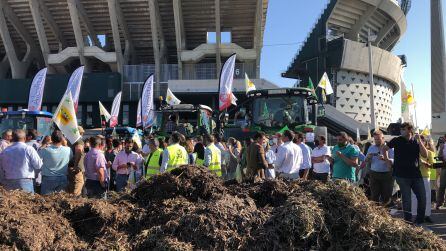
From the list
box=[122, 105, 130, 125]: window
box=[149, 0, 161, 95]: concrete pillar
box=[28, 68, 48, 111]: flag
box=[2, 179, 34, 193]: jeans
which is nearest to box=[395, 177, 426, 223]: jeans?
box=[2, 179, 34, 193]: jeans

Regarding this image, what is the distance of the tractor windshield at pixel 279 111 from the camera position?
42.9 feet

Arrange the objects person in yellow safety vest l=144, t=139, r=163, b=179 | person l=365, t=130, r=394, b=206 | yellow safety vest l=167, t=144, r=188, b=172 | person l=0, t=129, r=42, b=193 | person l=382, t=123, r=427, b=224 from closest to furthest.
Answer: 1. person l=0, t=129, r=42, b=193
2. person l=382, t=123, r=427, b=224
3. yellow safety vest l=167, t=144, r=188, b=172
4. person in yellow safety vest l=144, t=139, r=163, b=179
5. person l=365, t=130, r=394, b=206

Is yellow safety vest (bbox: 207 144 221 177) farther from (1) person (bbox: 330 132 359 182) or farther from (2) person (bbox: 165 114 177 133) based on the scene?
(2) person (bbox: 165 114 177 133)

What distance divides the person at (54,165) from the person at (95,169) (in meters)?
0.70

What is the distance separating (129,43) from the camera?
37.2 meters

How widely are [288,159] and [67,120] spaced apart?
500 cm

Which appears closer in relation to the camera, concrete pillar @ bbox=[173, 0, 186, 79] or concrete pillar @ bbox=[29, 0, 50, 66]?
concrete pillar @ bbox=[173, 0, 186, 79]

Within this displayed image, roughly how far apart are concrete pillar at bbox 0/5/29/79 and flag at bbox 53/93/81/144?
100ft

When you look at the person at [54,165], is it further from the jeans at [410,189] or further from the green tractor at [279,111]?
the green tractor at [279,111]

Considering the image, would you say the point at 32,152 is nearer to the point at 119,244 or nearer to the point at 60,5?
the point at 119,244

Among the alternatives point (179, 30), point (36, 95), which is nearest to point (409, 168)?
point (36, 95)

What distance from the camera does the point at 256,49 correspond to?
34812mm

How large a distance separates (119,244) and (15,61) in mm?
39239

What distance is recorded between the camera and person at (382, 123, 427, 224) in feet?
23.1
